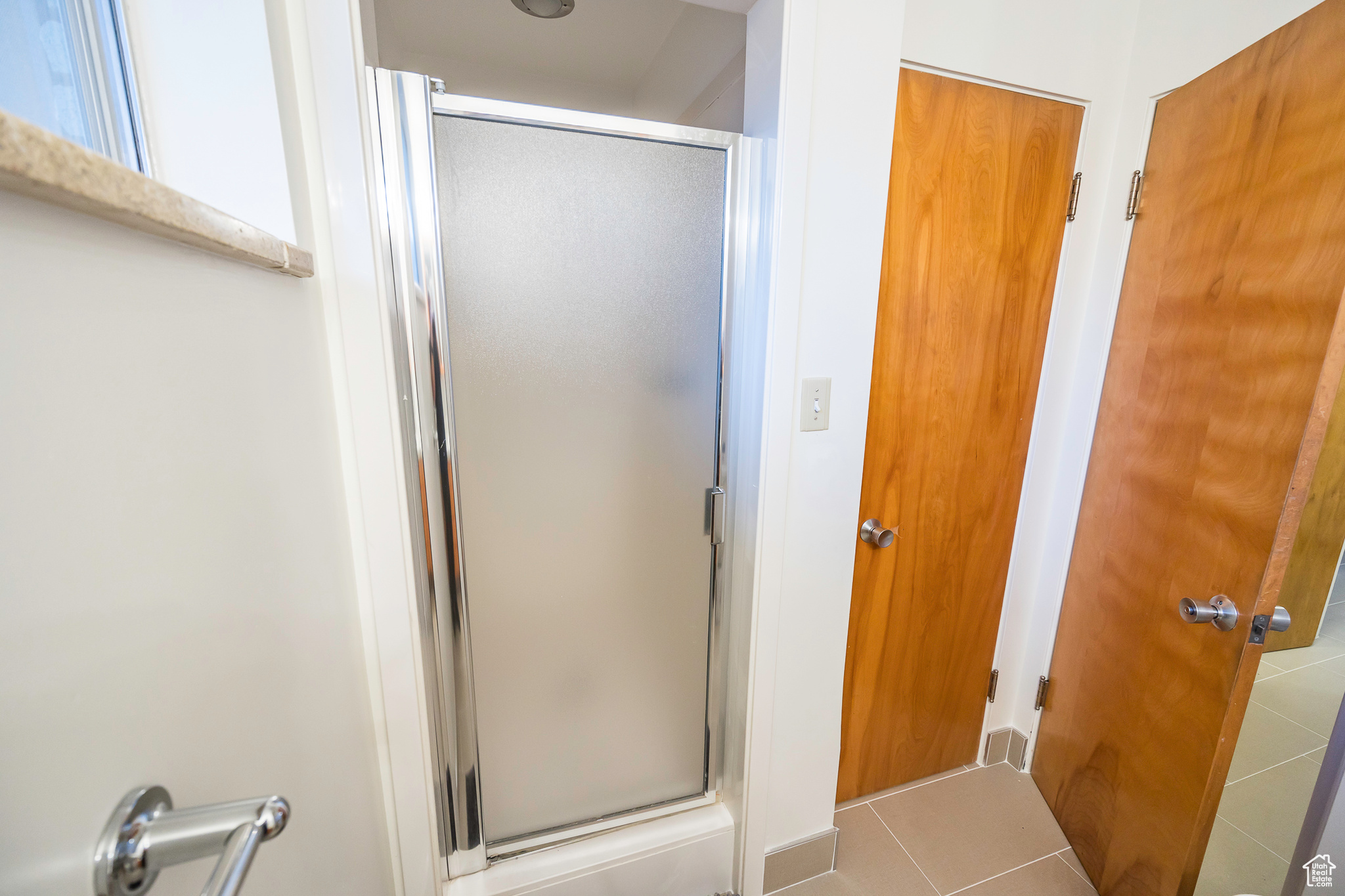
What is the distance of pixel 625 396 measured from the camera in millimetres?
1104

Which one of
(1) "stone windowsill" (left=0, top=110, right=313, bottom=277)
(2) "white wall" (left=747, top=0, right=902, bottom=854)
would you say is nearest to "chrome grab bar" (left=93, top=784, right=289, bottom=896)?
(1) "stone windowsill" (left=0, top=110, right=313, bottom=277)

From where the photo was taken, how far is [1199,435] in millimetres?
1103

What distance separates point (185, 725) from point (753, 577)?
933 mm

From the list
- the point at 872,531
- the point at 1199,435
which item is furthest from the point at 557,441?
the point at 1199,435

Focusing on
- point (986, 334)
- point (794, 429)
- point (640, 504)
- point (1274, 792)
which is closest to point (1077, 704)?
point (1274, 792)

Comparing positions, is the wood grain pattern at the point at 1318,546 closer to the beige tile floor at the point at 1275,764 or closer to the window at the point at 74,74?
the beige tile floor at the point at 1275,764

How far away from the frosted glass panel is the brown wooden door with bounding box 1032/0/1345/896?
3.51 ft

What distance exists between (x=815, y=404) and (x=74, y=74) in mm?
1161

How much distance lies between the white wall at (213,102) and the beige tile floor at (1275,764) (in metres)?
2.09

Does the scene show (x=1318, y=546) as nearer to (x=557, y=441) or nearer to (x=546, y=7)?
(x=557, y=441)

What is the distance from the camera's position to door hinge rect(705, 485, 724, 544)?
1.21m

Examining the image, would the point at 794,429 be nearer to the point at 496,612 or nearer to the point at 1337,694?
the point at 496,612

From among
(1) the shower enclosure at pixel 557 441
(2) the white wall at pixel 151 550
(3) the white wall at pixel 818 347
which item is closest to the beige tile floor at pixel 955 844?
(3) the white wall at pixel 818 347

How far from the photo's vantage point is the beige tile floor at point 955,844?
134 cm
